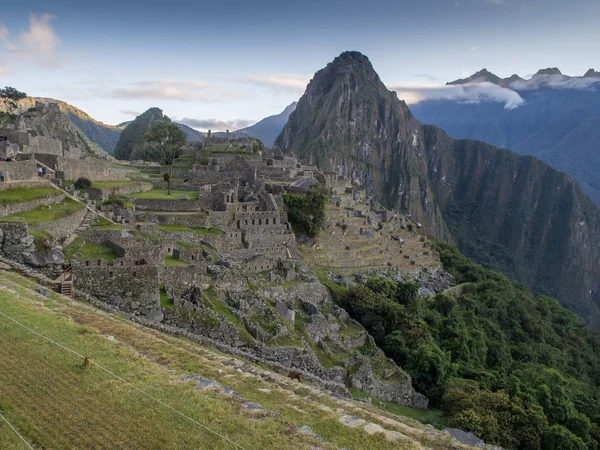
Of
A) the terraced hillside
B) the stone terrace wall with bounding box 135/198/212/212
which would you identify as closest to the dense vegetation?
the terraced hillside

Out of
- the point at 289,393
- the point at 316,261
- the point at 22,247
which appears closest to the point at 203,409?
the point at 289,393

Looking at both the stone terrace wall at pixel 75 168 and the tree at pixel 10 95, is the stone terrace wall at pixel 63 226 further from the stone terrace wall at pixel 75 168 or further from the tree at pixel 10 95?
the tree at pixel 10 95

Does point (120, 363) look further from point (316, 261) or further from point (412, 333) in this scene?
point (316, 261)

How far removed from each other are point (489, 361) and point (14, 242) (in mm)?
36660

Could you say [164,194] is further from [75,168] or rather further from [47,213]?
[47,213]

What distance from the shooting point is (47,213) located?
20.2 m

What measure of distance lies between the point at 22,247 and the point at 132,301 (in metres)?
4.15

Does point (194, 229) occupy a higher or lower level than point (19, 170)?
lower

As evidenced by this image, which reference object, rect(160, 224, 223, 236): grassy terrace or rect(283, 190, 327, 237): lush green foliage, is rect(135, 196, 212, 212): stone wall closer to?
rect(160, 224, 223, 236): grassy terrace

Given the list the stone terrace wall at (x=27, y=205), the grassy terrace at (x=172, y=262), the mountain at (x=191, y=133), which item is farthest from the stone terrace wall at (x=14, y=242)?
the mountain at (x=191, y=133)

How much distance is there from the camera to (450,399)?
25062 millimetres

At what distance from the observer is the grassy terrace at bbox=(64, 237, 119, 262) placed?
1797 cm

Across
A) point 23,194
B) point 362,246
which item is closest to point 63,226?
point 23,194

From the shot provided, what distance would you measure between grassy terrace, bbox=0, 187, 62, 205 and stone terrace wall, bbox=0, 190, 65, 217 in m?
0.16
